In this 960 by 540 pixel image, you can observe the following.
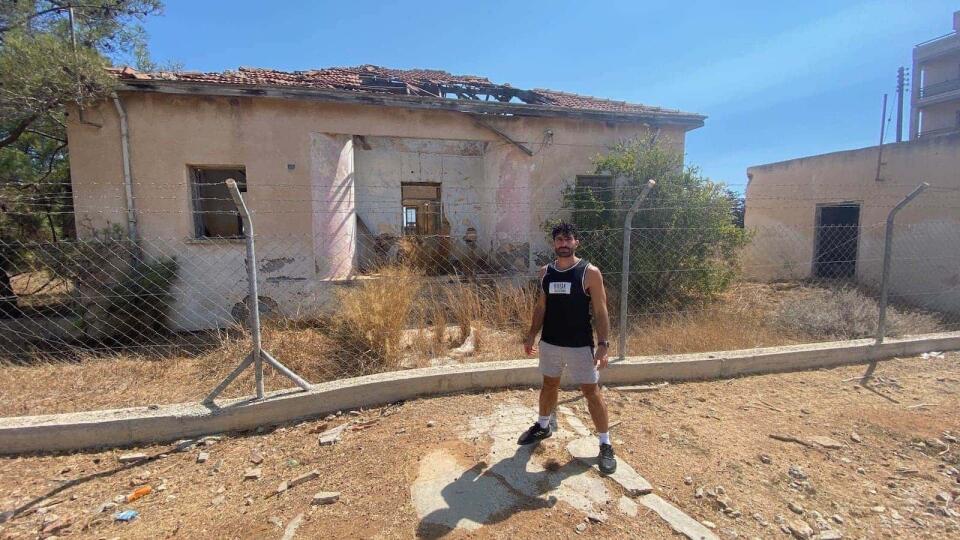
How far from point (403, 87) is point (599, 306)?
7.39 metres

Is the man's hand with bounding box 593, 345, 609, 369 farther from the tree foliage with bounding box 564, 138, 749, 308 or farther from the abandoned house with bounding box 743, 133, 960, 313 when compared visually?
the abandoned house with bounding box 743, 133, 960, 313

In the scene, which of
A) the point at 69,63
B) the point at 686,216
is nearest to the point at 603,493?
the point at 686,216

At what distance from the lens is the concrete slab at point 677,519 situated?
6.66ft

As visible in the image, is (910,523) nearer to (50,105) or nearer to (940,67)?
(50,105)

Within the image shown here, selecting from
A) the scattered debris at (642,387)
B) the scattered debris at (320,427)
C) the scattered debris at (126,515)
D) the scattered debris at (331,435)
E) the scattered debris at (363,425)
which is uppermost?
the scattered debris at (642,387)

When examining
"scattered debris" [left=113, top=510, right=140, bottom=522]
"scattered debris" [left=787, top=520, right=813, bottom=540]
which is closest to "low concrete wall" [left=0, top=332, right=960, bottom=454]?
"scattered debris" [left=113, top=510, right=140, bottom=522]

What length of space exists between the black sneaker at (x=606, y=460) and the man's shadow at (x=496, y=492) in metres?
0.10

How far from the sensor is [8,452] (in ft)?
9.10

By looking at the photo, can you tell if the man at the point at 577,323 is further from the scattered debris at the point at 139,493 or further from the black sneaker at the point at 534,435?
the scattered debris at the point at 139,493

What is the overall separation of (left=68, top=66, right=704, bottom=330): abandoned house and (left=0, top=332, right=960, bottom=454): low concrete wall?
3108 mm

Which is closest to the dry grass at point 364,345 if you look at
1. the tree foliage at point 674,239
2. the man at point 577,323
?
the tree foliage at point 674,239

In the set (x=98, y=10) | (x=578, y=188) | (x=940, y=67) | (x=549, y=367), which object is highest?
(x=940, y=67)

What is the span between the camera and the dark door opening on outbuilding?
384 inches

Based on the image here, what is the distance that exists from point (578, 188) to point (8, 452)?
8018 millimetres
